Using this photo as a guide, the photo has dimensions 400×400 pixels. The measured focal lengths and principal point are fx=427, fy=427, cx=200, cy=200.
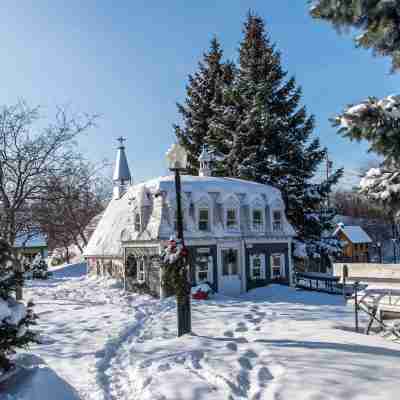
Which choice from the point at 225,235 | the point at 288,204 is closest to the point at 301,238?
the point at 288,204

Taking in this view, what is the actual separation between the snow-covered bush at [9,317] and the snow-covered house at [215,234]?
43.8ft

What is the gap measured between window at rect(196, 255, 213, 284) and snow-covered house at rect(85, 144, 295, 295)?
0.05m

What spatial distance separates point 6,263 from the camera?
775 cm

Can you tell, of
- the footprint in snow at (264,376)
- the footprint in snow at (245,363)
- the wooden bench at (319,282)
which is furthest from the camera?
the wooden bench at (319,282)

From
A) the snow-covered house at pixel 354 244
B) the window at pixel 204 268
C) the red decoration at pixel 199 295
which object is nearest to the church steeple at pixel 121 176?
the window at pixel 204 268

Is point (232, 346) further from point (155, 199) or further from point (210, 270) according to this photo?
point (155, 199)

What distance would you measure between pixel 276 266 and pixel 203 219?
517 cm

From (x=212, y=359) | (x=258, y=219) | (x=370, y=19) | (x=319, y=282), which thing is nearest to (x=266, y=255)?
(x=258, y=219)

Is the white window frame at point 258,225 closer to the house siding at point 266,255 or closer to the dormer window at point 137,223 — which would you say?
the house siding at point 266,255

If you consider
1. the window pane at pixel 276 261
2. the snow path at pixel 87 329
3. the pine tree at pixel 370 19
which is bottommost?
the snow path at pixel 87 329

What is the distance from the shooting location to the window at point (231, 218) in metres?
23.2

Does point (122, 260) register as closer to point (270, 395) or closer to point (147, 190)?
point (147, 190)

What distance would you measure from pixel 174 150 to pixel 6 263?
17.8 feet

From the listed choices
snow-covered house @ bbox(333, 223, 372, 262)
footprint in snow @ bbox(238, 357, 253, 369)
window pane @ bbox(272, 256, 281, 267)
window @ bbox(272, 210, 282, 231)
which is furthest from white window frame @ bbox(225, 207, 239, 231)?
snow-covered house @ bbox(333, 223, 372, 262)
